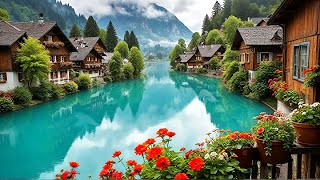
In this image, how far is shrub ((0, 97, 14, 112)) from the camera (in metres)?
22.0

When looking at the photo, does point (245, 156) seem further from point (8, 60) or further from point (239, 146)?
point (8, 60)

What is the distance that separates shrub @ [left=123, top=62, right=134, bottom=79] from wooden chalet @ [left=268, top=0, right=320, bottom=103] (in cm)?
4520

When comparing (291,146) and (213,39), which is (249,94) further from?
(213,39)

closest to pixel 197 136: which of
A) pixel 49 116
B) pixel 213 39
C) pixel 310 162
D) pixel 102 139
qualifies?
pixel 102 139

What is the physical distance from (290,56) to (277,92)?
56.4 inches

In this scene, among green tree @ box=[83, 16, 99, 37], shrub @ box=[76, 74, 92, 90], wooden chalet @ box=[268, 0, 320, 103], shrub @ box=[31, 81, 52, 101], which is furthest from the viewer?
green tree @ box=[83, 16, 99, 37]

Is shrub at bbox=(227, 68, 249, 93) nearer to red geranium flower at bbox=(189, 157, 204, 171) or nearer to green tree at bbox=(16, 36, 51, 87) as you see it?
green tree at bbox=(16, 36, 51, 87)

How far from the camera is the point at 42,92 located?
28141mm

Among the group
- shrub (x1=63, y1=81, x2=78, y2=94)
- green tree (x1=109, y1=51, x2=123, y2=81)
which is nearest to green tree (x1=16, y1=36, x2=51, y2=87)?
shrub (x1=63, y1=81, x2=78, y2=94)

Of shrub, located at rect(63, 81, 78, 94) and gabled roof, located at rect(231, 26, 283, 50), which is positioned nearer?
gabled roof, located at rect(231, 26, 283, 50)

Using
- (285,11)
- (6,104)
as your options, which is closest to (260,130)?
(285,11)

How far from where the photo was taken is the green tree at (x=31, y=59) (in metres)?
26.2

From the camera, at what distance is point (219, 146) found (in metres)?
4.26

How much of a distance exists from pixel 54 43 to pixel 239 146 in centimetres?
3217
